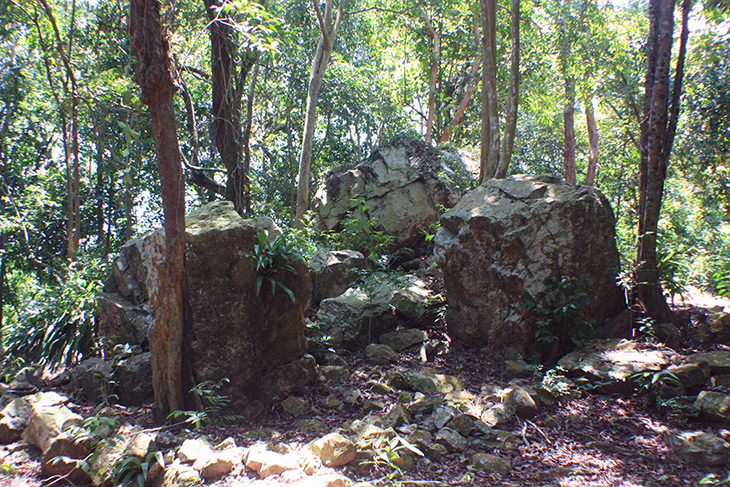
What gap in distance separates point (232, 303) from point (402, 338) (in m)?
2.79

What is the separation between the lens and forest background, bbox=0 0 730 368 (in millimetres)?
6516

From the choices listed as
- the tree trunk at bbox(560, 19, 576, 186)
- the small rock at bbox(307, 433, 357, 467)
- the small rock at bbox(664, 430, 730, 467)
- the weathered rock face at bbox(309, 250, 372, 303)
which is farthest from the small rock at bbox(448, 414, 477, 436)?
the tree trunk at bbox(560, 19, 576, 186)

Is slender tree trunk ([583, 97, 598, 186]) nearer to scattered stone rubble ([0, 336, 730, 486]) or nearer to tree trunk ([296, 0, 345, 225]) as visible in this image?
tree trunk ([296, 0, 345, 225])

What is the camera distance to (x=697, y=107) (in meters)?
8.34

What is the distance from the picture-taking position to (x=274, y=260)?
4523 mm

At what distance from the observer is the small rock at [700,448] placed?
3.12m

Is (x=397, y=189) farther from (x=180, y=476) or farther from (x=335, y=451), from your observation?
(x=180, y=476)

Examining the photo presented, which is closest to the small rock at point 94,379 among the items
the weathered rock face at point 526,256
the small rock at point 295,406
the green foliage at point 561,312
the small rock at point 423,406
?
the small rock at point 295,406

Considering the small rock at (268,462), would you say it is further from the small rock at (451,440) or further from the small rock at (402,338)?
the small rock at (402,338)

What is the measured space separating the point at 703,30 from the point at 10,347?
42.1 ft

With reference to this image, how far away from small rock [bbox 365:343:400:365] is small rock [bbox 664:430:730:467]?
301 centimetres

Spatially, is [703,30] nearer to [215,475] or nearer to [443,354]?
[443,354]

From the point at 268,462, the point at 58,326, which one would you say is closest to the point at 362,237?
the point at 58,326

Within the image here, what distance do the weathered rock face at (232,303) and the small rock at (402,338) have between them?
1720 mm
